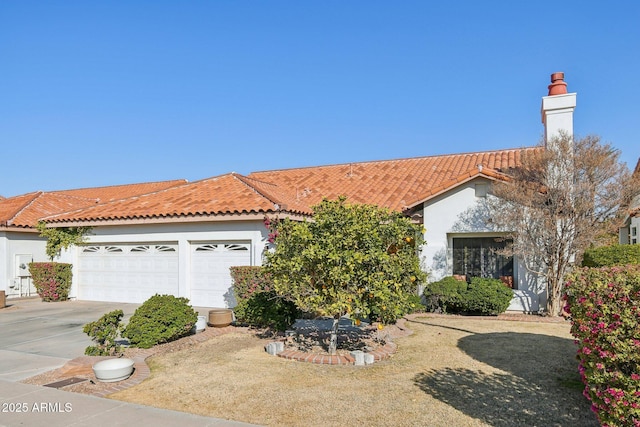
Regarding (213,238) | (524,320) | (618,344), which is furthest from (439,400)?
(213,238)

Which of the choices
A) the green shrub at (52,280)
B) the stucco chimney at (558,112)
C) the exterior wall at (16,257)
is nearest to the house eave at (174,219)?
the green shrub at (52,280)

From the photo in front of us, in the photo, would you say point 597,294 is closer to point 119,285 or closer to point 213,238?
point 213,238

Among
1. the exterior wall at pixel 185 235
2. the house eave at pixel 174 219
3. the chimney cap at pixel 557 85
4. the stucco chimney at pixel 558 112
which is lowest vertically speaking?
the exterior wall at pixel 185 235

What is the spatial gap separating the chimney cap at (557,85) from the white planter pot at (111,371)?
48.8 ft

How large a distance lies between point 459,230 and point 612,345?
10448mm

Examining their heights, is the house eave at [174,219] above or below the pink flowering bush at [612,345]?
above

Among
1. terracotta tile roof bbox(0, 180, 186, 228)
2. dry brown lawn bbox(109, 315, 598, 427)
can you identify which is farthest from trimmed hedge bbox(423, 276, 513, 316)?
terracotta tile roof bbox(0, 180, 186, 228)

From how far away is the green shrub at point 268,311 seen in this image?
1028 cm

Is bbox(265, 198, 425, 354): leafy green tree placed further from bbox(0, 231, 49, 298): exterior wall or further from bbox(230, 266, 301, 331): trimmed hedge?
bbox(0, 231, 49, 298): exterior wall

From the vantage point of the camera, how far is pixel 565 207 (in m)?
12.3

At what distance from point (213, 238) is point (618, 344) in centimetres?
1231

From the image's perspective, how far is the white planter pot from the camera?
263 inches

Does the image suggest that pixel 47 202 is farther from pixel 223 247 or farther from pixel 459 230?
pixel 459 230

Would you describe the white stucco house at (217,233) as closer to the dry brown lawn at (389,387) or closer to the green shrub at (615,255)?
the green shrub at (615,255)
